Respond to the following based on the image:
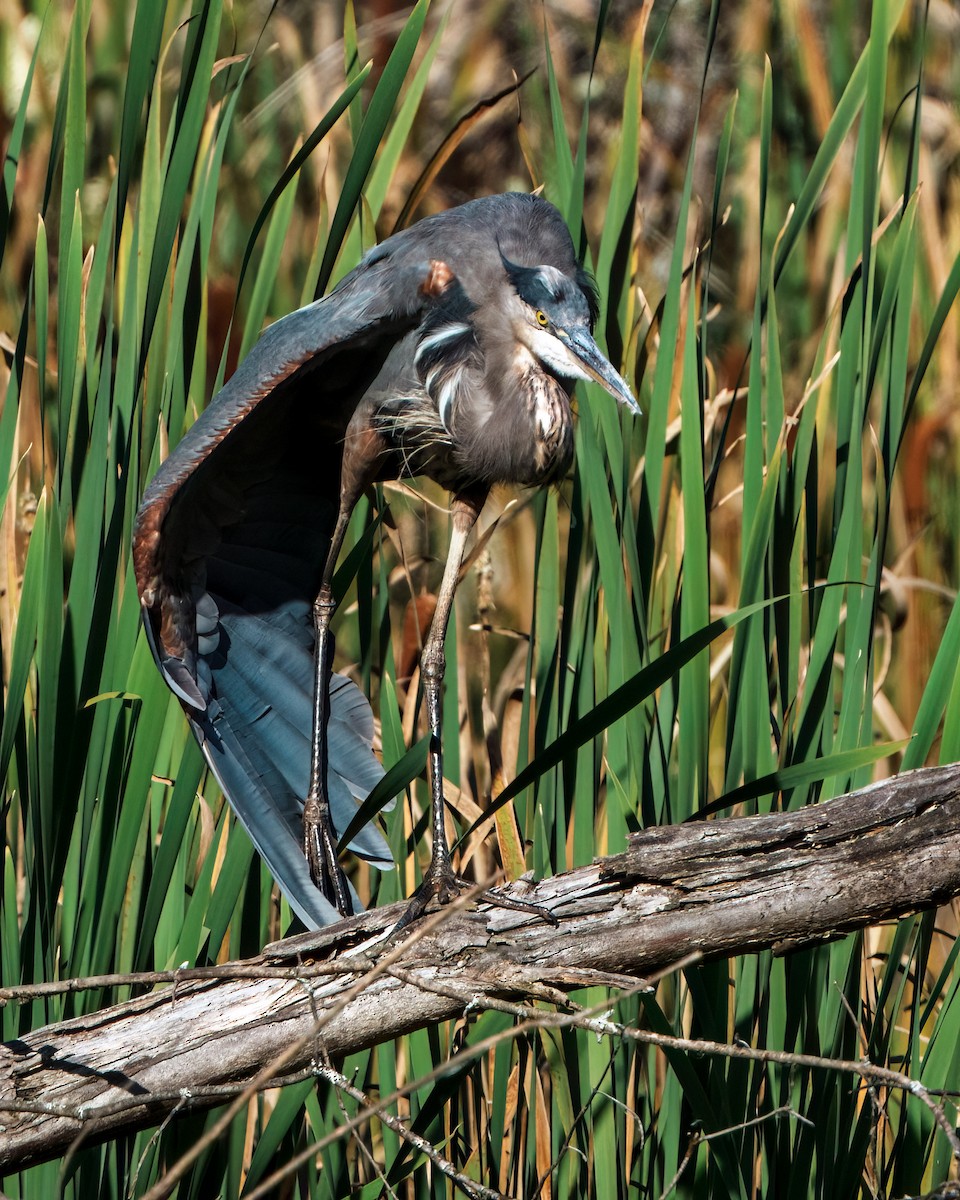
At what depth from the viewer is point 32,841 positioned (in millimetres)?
1467

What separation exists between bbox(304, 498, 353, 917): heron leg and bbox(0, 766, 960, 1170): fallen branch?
1.85 feet

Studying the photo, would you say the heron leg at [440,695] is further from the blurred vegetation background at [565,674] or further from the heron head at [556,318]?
the heron head at [556,318]

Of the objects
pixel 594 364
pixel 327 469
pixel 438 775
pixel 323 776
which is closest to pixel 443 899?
pixel 438 775

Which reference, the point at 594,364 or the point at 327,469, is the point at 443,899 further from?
the point at 327,469

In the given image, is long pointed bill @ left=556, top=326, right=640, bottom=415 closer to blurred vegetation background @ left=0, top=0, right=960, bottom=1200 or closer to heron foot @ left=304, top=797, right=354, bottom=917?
blurred vegetation background @ left=0, top=0, right=960, bottom=1200

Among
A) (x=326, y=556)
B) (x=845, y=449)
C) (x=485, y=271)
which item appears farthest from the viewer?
(x=326, y=556)

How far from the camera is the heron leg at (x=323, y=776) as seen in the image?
6.36 feet

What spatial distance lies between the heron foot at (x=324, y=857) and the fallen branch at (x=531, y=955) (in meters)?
0.57

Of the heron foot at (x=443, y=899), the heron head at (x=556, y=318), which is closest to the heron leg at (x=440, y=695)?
the heron foot at (x=443, y=899)

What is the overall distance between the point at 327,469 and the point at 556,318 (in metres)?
0.59

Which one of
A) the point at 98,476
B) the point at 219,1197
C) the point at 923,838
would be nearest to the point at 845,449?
the point at 923,838

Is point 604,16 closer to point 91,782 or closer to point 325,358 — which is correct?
point 325,358

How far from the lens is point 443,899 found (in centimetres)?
162

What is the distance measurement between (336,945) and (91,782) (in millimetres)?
337
